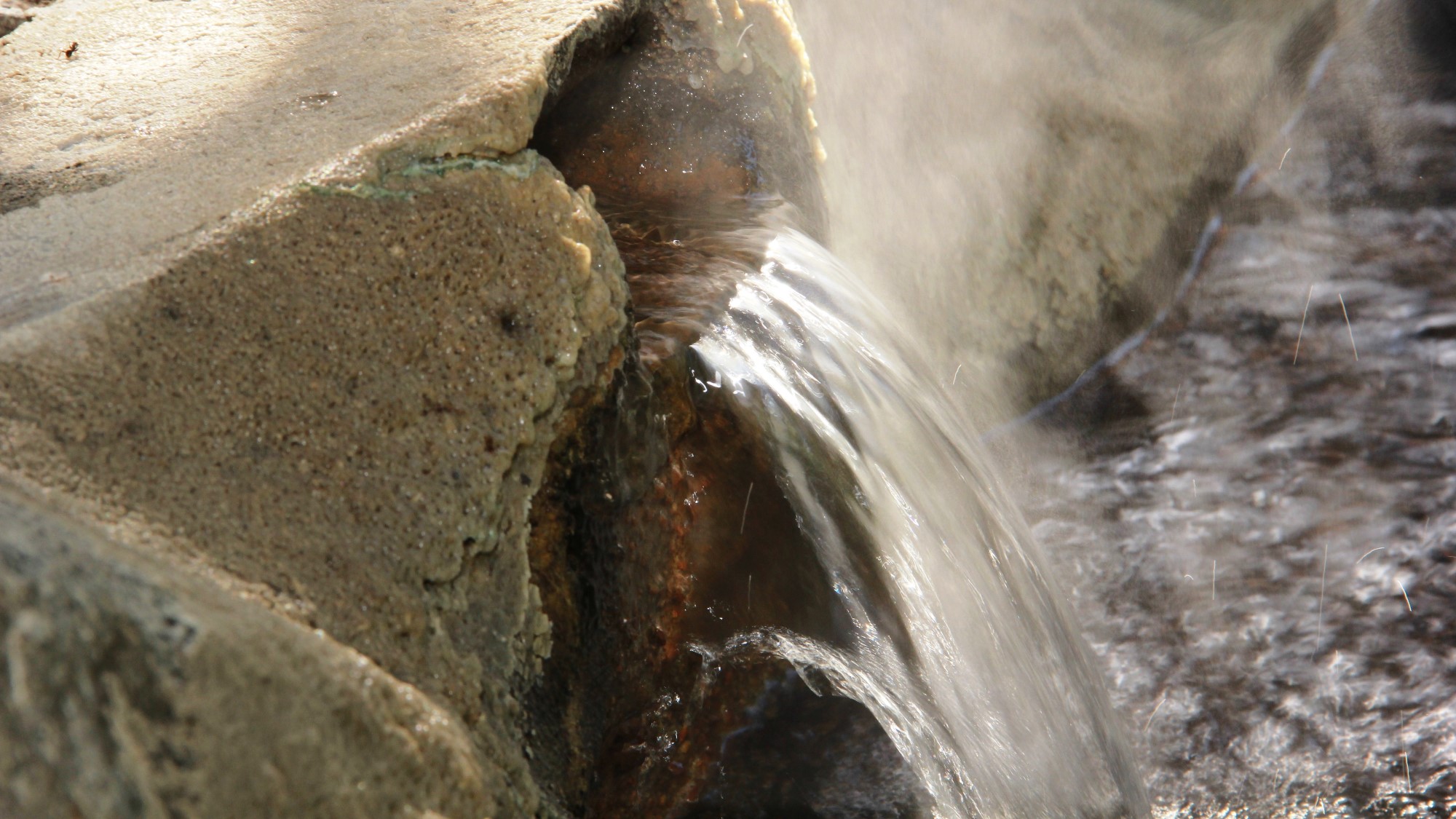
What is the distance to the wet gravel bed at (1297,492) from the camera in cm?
230

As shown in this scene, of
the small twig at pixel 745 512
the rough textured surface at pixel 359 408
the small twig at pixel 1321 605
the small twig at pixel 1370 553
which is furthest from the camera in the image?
the small twig at pixel 1370 553

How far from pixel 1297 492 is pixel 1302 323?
657 mm

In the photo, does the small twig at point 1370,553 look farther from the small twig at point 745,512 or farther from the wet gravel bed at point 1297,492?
the small twig at point 745,512

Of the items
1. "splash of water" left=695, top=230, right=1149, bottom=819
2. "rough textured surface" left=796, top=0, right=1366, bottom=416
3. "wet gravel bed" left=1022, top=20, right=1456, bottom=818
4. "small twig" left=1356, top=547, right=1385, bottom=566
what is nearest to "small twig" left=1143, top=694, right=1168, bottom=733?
"wet gravel bed" left=1022, top=20, right=1456, bottom=818

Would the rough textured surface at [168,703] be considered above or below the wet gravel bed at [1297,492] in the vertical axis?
above

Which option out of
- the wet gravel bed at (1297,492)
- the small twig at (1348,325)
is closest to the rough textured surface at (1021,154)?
the wet gravel bed at (1297,492)

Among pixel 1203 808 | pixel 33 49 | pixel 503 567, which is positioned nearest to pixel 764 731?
pixel 503 567

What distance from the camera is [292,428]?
0.96 m

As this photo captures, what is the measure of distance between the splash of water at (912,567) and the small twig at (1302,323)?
1.55m

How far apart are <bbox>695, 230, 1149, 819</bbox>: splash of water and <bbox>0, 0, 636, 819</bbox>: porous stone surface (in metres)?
0.44

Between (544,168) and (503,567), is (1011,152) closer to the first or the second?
(544,168)

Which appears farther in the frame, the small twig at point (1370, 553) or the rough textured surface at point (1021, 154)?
the rough textured surface at point (1021, 154)

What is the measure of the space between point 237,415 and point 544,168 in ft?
1.62

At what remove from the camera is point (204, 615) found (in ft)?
2.55
